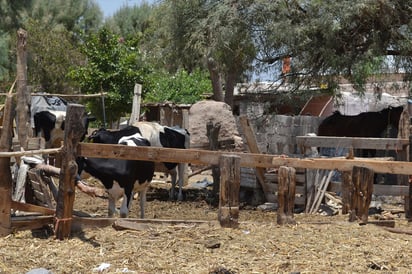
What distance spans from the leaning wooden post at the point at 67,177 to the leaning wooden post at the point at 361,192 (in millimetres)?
3254

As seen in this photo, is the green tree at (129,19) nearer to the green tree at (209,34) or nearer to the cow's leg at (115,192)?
the green tree at (209,34)

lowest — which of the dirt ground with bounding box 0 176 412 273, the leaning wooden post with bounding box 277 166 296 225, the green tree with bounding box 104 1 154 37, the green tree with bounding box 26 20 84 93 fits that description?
the dirt ground with bounding box 0 176 412 273

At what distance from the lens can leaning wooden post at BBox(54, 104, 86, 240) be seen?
7117 mm

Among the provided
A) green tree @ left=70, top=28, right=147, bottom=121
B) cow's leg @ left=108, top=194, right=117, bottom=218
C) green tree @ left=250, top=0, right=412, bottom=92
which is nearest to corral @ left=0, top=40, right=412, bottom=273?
cow's leg @ left=108, top=194, right=117, bottom=218

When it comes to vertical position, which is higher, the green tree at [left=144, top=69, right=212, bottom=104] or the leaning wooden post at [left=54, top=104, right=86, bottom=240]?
the green tree at [left=144, top=69, right=212, bottom=104]

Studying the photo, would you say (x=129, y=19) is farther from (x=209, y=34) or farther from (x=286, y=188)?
(x=286, y=188)

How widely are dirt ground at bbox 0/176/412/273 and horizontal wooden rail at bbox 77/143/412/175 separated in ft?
2.27

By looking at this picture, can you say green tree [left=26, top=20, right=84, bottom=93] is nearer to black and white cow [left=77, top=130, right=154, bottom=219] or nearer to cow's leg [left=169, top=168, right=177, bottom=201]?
cow's leg [left=169, top=168, right=177, bottom=201]

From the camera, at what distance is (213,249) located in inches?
271

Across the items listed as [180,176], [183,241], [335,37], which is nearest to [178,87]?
[180,176]

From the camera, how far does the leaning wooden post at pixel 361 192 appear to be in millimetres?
8180

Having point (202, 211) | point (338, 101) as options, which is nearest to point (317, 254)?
point (202, 211)

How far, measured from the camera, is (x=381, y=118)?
1630 centimetres

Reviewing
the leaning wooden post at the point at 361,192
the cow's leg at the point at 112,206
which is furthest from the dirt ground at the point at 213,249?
the cow's leg at the point at 112,206
